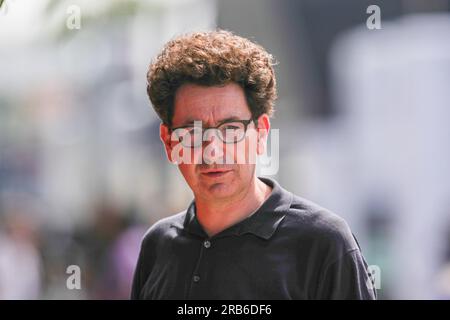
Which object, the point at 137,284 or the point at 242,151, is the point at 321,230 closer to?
the point at 242,151

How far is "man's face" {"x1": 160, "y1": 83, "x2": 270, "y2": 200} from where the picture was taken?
201cm

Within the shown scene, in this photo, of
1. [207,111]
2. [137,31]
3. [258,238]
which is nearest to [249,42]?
[207,111]

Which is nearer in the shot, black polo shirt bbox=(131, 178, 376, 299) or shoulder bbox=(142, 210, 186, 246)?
black polo shirt bbox=(131, 178, 376, 299)

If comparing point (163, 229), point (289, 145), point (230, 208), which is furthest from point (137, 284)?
point (289, 145)

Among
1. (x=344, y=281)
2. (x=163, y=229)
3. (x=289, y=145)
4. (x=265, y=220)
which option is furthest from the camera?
(x=289, y=145)

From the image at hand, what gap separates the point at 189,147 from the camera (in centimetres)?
204

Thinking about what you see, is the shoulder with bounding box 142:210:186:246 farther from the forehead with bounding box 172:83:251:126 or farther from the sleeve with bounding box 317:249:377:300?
the sleeve with bounding box 317:249:377:300

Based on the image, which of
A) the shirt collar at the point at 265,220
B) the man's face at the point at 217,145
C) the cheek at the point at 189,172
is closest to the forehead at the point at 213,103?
the man's face at the point at 217,145

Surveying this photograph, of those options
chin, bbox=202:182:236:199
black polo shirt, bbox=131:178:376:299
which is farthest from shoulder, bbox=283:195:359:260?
chin, bbox=202:182:236:199

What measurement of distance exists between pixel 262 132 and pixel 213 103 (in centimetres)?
15

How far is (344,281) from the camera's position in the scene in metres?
1.92
